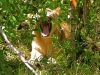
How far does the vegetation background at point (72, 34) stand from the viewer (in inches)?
157

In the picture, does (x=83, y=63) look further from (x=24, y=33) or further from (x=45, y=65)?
(x=24, y=33)

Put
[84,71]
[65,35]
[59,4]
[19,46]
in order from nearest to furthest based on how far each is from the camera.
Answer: [59,4]
[84,71]
[19,46]
[65,35]

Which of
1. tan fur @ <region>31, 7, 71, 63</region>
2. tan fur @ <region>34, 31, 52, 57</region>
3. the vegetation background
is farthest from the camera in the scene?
tan fur @ <region>34, 31, 52, 57</region>

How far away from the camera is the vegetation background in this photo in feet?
13.1

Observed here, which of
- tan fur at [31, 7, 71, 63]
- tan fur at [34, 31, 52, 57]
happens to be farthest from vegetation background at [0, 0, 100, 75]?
tan fur at [34, 31, 52, 57]

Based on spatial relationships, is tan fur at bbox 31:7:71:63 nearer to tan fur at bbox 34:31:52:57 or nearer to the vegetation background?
tan fur at bbox 34:31:52:57

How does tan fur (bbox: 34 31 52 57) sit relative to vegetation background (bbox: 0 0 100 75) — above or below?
below

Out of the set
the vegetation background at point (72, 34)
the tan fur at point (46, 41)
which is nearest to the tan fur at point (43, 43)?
the tan fur at point (46, 41)

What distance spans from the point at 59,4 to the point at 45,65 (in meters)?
1.03

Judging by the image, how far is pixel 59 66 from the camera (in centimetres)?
441

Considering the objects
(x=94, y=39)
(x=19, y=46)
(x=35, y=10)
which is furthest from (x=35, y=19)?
(x=19, y=46)

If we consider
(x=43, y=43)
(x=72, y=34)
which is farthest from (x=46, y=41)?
(x=72, y=34)

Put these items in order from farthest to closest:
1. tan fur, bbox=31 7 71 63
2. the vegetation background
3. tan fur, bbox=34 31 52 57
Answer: tan fur, bbox=34 31 52 57 < tan fur, bbox=31 7 71 63 < the vegetation background

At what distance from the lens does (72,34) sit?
4438 millimetres
